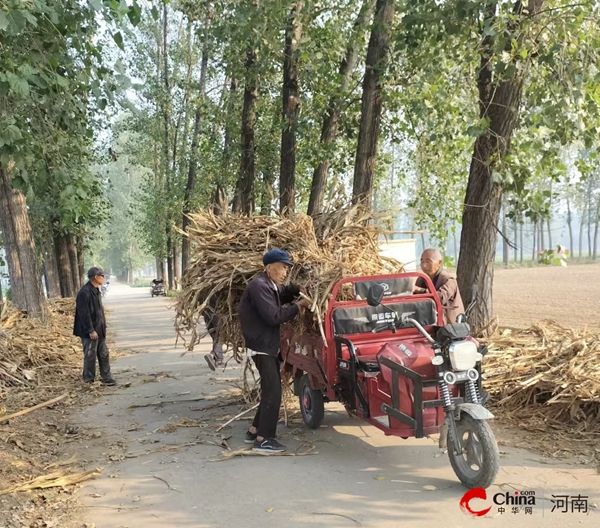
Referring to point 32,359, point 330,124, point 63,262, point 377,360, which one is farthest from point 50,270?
point 377,360

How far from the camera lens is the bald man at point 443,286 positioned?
737cm

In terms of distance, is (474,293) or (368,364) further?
(474,293)

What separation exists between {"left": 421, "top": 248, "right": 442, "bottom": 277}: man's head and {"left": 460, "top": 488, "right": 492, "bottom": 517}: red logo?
10.9 feet

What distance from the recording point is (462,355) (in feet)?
17.0

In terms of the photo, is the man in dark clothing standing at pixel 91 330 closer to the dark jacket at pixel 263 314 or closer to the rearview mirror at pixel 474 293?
the dark jacket at pixel 263 314

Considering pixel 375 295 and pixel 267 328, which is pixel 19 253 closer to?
pixel 267 328

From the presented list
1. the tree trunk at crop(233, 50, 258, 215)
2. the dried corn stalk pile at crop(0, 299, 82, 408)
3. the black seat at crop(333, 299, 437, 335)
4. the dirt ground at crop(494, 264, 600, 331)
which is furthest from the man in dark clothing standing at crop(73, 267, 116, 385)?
the dirt ground at crop(494, 264, 600, 331)

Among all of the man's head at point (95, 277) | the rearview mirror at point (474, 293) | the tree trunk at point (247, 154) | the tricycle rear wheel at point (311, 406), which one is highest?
the tree trunk at point (247, 154)

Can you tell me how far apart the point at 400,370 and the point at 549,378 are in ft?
8.36

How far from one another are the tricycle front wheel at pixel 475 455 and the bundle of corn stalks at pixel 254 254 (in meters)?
2.17

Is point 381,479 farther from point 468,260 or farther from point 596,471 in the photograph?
point 468,260

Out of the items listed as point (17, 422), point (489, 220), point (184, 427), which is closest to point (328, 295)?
point (184, 427)

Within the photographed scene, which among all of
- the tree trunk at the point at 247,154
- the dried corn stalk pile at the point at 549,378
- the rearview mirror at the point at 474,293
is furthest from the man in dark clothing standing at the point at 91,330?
the tree trunk at the point at 247,154

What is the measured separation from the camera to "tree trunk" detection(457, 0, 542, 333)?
28.4ft
